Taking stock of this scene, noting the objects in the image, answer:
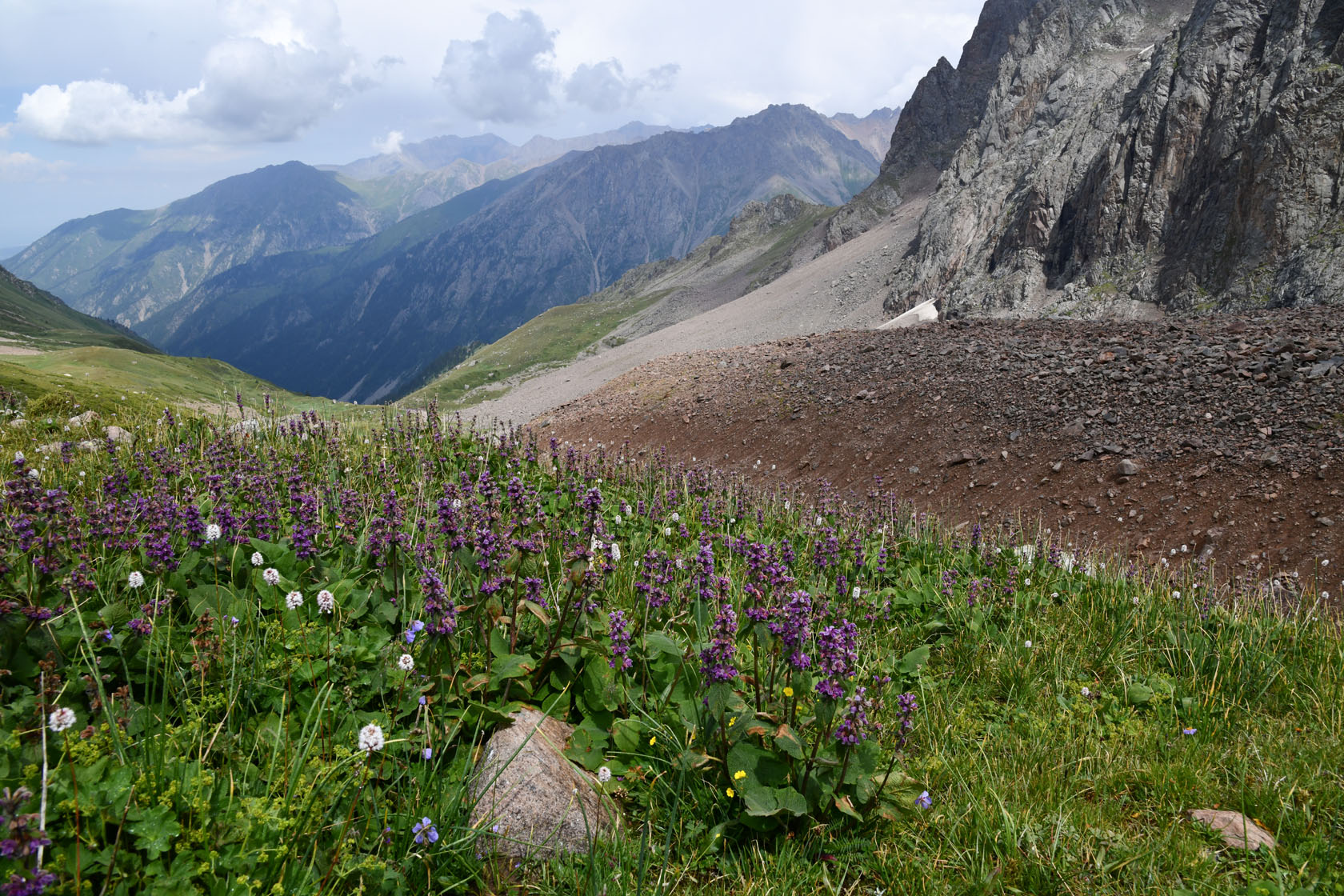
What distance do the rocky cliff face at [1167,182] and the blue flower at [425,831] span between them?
3808 centimetres

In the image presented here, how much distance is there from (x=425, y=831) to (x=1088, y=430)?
13.8m

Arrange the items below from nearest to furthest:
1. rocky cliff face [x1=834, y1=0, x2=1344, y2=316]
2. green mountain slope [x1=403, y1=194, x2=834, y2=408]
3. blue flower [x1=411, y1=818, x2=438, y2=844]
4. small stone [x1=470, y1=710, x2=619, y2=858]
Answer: blue flower [x1=411, y1=818, x2=438, y2=844] < small stone [x1=470, y1=710, x2=619, y2=858] < rocky cliff face [x1=834, y1=0, x2=1344, y2=316] < green mountain slope [x1=403, y1=194, x2=834, y2=408]

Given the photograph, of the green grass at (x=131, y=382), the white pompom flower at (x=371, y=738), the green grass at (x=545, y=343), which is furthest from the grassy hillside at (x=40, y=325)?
the white pompom flower at (x=371, y=738)

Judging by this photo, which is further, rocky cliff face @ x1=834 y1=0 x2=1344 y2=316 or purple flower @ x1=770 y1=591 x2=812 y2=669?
rocky cliff face @ x1=834 y1=0 x2=1344 y2=316

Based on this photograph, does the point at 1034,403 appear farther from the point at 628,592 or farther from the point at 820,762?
the point at 820,762

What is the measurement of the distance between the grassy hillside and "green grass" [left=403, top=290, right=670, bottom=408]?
55727mm

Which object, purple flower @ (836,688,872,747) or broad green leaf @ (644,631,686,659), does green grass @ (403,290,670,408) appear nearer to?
broad green leaf @ (644,631,686,659)

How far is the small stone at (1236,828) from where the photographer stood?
10.3 ft

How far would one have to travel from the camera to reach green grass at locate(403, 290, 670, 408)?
468 ft

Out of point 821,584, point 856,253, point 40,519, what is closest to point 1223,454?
point 821,584

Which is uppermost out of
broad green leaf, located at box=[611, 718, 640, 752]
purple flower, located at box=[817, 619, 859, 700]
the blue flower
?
purple flower, located at box=[817, 619, 859, 700]

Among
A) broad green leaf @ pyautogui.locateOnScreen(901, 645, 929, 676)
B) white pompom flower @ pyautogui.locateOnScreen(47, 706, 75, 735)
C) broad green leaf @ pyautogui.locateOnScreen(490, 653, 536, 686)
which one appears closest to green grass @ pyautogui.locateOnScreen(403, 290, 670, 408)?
broad green leaf @ pyautogui.locateOnScreen(901, 645, 929, 676)

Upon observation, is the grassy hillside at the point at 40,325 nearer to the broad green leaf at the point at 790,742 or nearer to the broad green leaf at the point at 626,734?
the broad green leaf at the point at 626,734

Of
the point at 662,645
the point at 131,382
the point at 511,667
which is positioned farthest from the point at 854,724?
the point at 131,382
